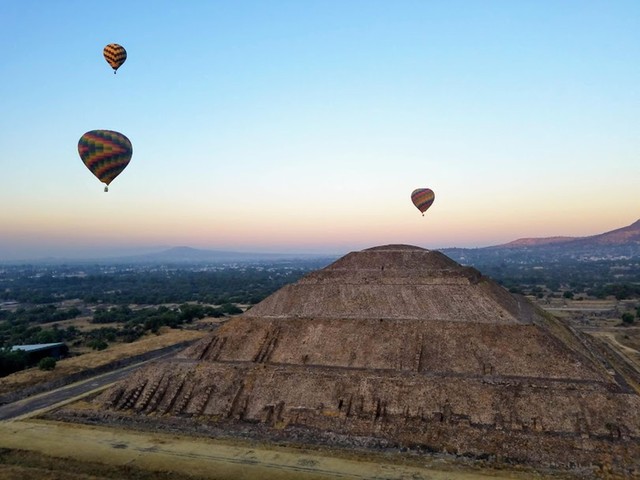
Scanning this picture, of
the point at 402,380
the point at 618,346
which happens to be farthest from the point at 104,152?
the point at 618,346

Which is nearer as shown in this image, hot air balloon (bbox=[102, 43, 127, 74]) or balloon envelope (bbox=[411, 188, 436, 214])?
hot air balloon (bbox=[102, 43, 127, 74])

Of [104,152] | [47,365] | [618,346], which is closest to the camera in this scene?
[104,152]

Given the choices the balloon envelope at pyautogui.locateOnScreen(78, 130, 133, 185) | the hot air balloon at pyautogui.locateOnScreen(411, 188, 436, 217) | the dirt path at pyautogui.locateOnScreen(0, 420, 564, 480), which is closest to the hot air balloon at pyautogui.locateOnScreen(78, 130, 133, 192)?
the balloon envelope at pyautogui.locateOnScreen(78, 130, 133, 185)

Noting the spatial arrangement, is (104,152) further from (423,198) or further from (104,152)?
(423,198)

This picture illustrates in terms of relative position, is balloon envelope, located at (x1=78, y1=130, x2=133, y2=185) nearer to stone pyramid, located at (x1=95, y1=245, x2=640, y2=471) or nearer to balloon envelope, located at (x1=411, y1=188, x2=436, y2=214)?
stone pyramid, located at (x1=95, y1=245, x2=640, y2=471)

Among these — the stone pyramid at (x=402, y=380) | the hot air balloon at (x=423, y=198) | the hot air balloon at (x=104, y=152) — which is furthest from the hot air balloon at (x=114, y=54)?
the hot air balloon at (x=423, y=198)
